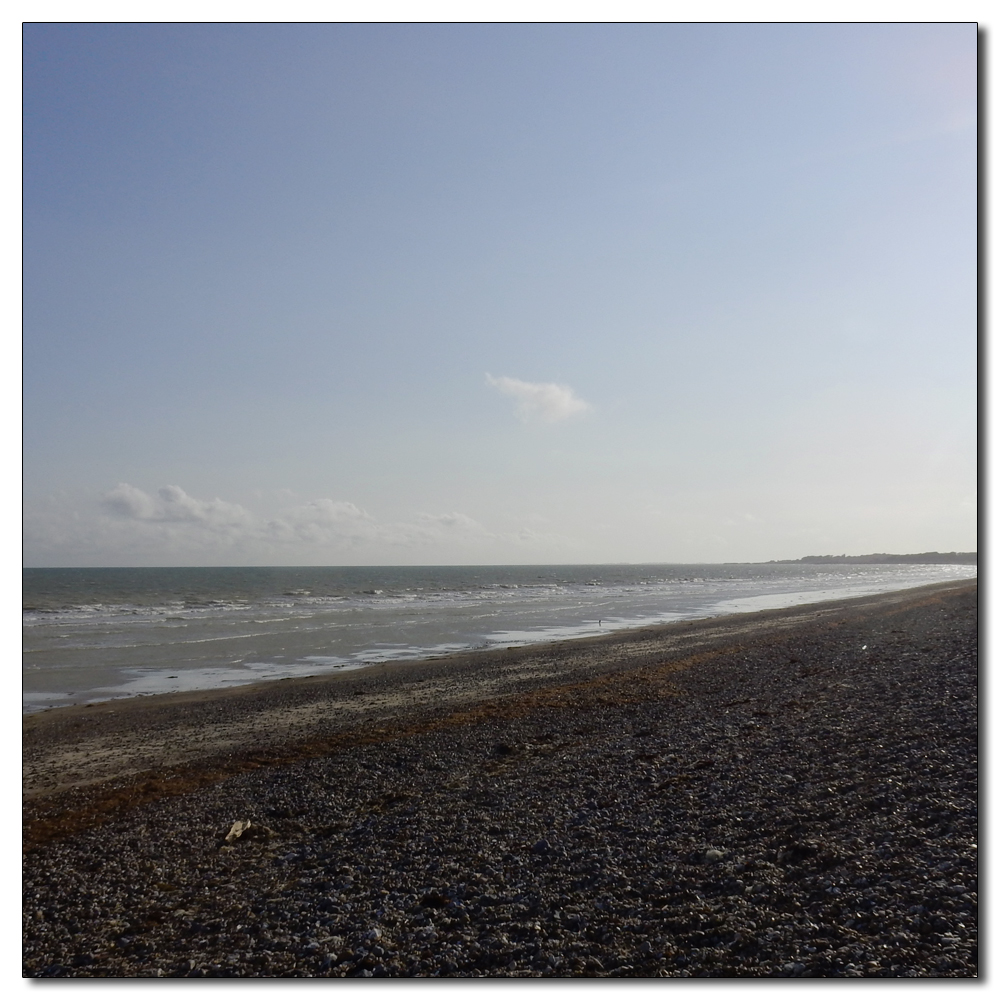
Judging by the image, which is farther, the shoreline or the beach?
the shoreline

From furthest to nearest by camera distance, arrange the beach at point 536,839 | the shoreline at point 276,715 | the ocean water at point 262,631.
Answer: the ocean water at point 262,631 → the shoreline at point 276,715 → the beach at point 536,839

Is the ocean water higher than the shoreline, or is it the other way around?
the shoreline

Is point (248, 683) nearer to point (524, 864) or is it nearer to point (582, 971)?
point (524, 864)

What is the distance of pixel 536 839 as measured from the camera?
6.74 meters

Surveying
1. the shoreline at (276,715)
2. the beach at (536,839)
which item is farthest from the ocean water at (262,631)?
the beach at (536,839)

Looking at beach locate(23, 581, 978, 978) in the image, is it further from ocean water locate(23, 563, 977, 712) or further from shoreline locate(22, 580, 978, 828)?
ocean water locate(23, 563, 977, 712)

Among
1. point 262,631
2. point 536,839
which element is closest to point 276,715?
point 536,839

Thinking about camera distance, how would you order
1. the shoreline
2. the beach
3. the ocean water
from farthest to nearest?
the ocean water < the shoreline < the beach

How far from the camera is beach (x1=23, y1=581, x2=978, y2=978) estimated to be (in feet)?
15.6

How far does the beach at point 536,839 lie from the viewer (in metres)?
4.76

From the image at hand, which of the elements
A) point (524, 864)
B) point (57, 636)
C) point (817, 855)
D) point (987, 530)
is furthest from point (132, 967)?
point (57, 636)

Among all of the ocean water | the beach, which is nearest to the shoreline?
the beach

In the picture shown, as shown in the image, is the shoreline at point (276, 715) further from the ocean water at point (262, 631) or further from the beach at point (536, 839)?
the ocean water at point (262, 631)

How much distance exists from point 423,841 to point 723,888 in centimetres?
310
